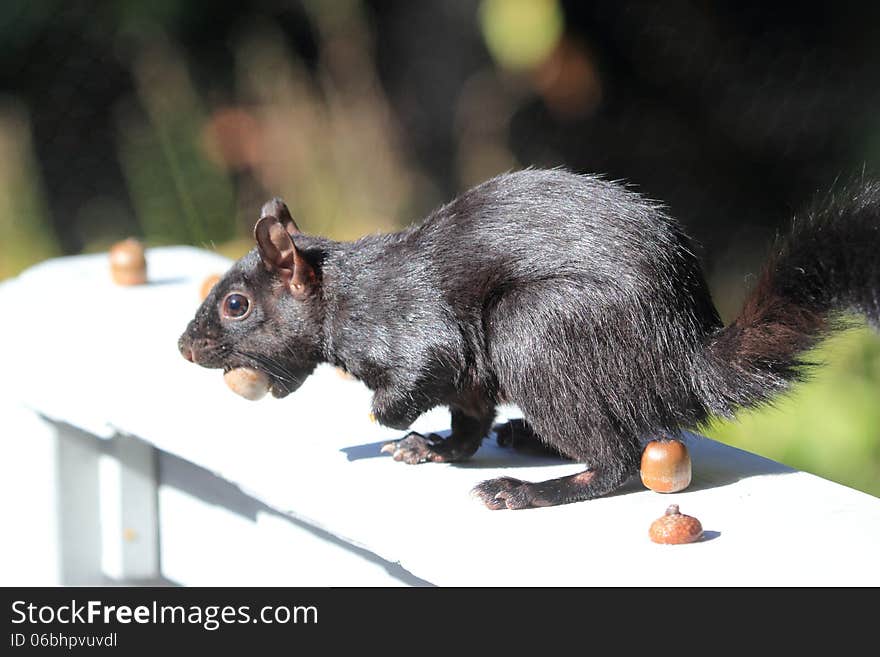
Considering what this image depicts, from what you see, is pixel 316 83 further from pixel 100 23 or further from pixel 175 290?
pixel 175 290

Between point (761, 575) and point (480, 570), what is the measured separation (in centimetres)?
30

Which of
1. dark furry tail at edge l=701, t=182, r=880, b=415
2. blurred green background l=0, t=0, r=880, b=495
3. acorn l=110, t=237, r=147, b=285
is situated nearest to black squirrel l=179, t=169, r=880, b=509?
dark furry tail at edge l=701, t=182, r=880, b=415

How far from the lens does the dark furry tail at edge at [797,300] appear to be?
151 centimetres

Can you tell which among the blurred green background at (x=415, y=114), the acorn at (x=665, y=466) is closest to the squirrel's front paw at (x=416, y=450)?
the acorn at (x=665, y=466)

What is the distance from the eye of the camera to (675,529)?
1.45 metres

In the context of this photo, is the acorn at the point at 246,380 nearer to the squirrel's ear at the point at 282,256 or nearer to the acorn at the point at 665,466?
the squirrel's ear at the point at 282,256

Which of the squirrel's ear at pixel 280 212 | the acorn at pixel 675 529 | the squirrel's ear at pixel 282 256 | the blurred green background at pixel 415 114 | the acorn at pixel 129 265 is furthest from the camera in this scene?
the blurred green background at pixel 415 114

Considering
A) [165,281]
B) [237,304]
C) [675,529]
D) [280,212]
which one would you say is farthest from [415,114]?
[675,529]

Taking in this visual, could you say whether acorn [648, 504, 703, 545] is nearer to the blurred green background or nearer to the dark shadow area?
the dark shadow area

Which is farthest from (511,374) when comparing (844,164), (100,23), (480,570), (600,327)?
(100,23)

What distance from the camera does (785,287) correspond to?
157 cm

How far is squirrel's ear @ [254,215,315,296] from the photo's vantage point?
1.69 meters

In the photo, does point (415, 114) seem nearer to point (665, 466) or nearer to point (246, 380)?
point (246, 380)

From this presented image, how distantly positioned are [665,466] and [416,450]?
0.35 metres
